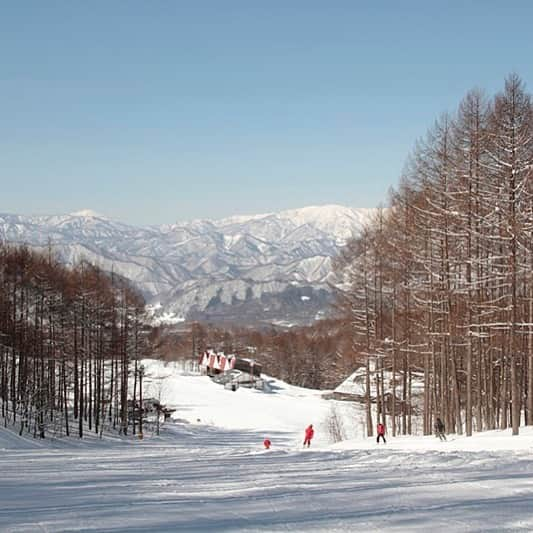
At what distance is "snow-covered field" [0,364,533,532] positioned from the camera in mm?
8914

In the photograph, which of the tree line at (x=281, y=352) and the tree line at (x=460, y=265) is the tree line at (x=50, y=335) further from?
the tree line at (x=281, y=352)

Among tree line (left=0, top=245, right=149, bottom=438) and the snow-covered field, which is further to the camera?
tree line (left=0, top=245, right=149, bottom=438)

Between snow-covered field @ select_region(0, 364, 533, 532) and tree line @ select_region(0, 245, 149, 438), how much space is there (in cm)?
1230

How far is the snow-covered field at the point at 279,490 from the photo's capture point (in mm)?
8914

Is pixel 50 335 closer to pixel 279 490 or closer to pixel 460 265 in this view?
pixel 460 265

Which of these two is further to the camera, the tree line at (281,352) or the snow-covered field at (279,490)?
the tree line at (281,352)

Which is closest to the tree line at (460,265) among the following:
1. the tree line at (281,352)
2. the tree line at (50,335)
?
the tree line at (50,335)

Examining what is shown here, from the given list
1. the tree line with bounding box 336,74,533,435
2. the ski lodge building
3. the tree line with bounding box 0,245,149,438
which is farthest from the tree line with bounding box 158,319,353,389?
the tree line with bounding box 336,74,533,435

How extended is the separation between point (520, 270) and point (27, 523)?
15981 millimetres

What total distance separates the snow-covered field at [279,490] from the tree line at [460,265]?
3.82 meters

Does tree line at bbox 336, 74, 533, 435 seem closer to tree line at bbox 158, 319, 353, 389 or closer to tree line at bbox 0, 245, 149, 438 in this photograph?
tree line at bbox 0, 245, 149, 438

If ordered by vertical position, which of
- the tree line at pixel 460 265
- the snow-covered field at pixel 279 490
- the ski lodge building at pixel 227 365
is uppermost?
the tree line at pixel 460 265

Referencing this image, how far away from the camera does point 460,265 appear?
24.1 m

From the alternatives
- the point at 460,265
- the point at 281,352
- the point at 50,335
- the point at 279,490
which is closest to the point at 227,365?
the point at 281,352
